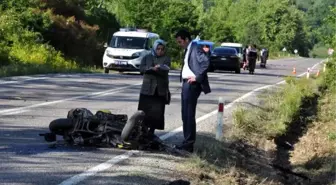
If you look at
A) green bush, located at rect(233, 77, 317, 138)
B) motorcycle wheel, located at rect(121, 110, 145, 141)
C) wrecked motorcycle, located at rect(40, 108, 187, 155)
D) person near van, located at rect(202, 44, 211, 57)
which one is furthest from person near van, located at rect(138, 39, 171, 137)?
green bush, located at rect(233, 77, 317, 138)

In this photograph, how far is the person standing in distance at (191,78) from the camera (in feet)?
33.2

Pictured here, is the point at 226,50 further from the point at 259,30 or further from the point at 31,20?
the point at 259,30

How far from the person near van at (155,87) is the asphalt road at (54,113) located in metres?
0.84

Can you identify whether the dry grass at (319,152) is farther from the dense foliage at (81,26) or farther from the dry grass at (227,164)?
the dense foliage at (81,26)

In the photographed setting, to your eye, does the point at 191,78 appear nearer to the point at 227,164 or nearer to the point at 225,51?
the point at 227,164

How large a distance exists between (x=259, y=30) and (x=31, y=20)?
6825 centimetres

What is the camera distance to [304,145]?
1692cm

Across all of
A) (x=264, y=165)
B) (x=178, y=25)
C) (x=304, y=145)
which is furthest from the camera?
(x=178, y=25)

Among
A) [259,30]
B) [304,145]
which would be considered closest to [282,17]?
[259,30]

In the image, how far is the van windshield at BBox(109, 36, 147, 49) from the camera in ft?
106

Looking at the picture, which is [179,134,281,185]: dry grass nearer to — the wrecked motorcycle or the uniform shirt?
the wrecked motorcycle

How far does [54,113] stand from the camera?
1406 centimetres

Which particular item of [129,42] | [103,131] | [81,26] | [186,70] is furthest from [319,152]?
[81,26]

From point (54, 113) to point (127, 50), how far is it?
17.8 m
